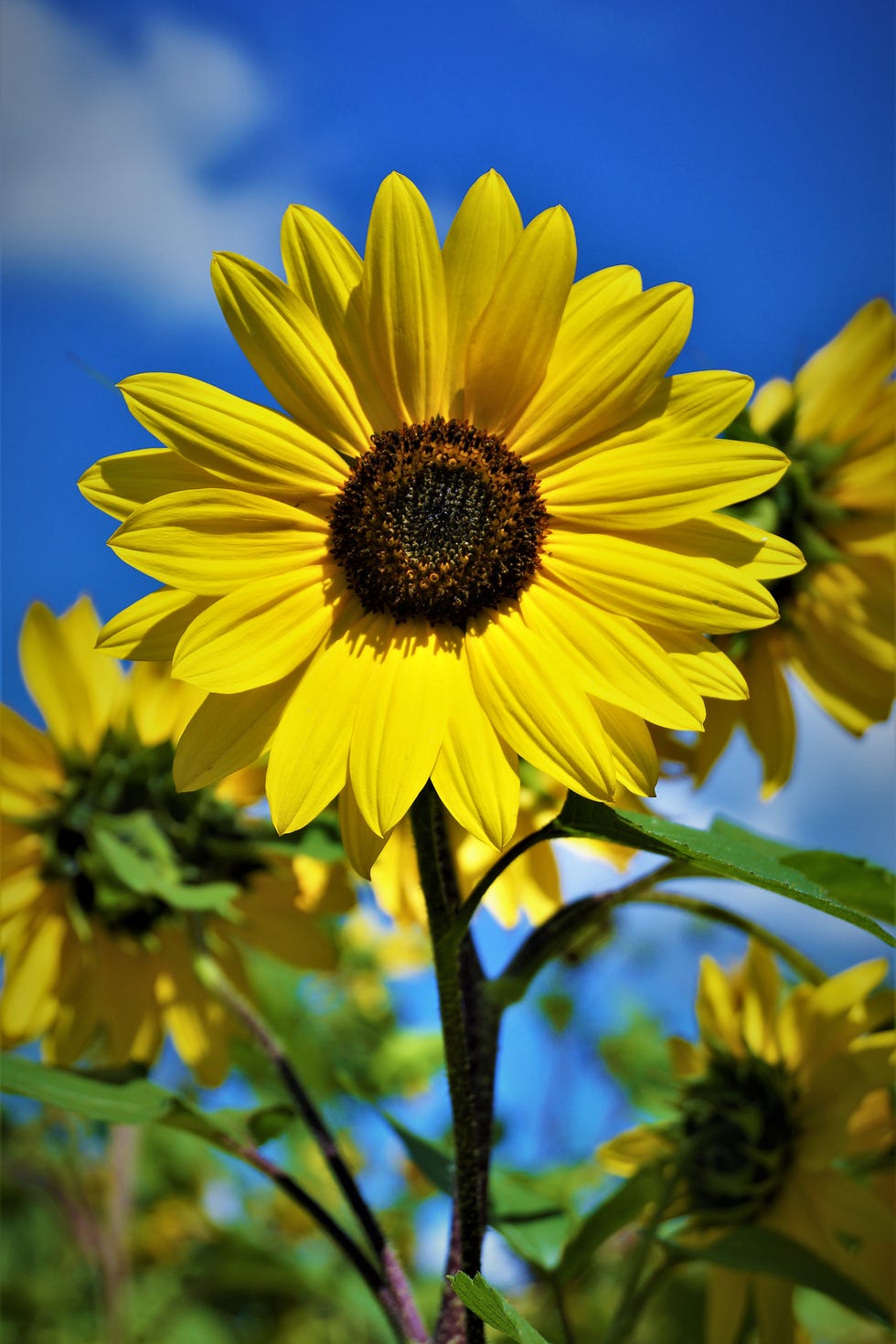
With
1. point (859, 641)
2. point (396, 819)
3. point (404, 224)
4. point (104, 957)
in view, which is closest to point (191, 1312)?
point (104, 957)

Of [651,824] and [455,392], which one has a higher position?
[455,392]

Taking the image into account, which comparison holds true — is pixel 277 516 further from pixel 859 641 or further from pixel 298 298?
pixel 859 641

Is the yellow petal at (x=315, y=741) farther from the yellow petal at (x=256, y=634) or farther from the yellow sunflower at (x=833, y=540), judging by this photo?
the yellow sunflower at (x=833, y=540)

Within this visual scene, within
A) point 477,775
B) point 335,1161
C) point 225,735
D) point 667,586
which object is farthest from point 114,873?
point 667,586

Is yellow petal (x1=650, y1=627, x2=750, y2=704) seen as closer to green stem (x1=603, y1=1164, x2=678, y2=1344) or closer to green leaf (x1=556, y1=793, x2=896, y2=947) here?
green leaf (x1=556, y1=793, x2=896, y2=947)

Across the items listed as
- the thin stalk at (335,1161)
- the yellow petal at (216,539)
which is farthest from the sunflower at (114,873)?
the yellow petal at (216,539)

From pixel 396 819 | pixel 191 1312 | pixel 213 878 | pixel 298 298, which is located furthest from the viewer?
pixel 191 1312

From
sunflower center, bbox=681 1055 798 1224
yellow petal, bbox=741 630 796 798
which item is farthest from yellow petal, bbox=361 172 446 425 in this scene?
sunflower center, bbox=681 1055 798 1224
